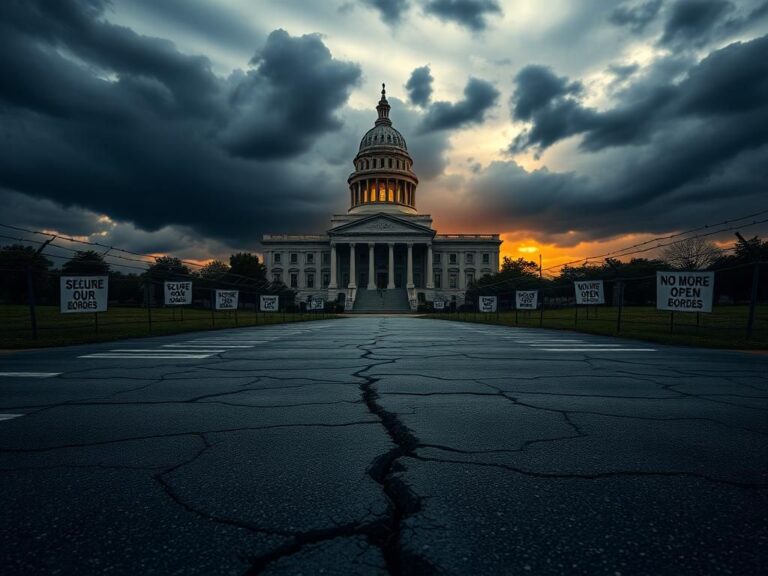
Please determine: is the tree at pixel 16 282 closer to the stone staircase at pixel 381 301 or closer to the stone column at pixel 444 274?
the stone staircase at pixel 381 301

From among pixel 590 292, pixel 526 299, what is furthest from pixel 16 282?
pixel 590 292

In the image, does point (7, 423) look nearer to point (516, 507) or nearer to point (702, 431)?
point (516, 507)

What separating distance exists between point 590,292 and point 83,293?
17.2 meters

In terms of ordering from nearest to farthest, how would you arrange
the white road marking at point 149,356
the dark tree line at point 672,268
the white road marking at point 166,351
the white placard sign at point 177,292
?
the white road marking at point 149,356
the white road marking at point 166,351
the white placard sign at point 177,292
the dark tree line at point 672,268

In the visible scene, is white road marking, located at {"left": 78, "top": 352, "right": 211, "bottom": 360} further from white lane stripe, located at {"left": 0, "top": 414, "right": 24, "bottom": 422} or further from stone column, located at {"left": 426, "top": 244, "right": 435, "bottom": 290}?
stone column, located at {"left": 426, "top": 244, "right": 435, "bottom": 290}

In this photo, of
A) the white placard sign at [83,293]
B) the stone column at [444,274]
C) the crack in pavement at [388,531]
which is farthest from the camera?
the stone column at [444,274]

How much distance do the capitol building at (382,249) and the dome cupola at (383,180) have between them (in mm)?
213

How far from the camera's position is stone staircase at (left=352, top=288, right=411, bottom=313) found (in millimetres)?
66188

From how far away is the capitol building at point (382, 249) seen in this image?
80.9 meters

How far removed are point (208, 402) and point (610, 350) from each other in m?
8.82

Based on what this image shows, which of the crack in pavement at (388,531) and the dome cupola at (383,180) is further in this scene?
the dome cupola at (383,180)

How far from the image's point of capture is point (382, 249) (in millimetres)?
86438

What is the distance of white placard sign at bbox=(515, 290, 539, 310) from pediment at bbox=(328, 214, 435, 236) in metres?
58.8

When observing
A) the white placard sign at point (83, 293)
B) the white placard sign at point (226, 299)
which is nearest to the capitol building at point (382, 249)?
the white placard sign at point (226, 299)
